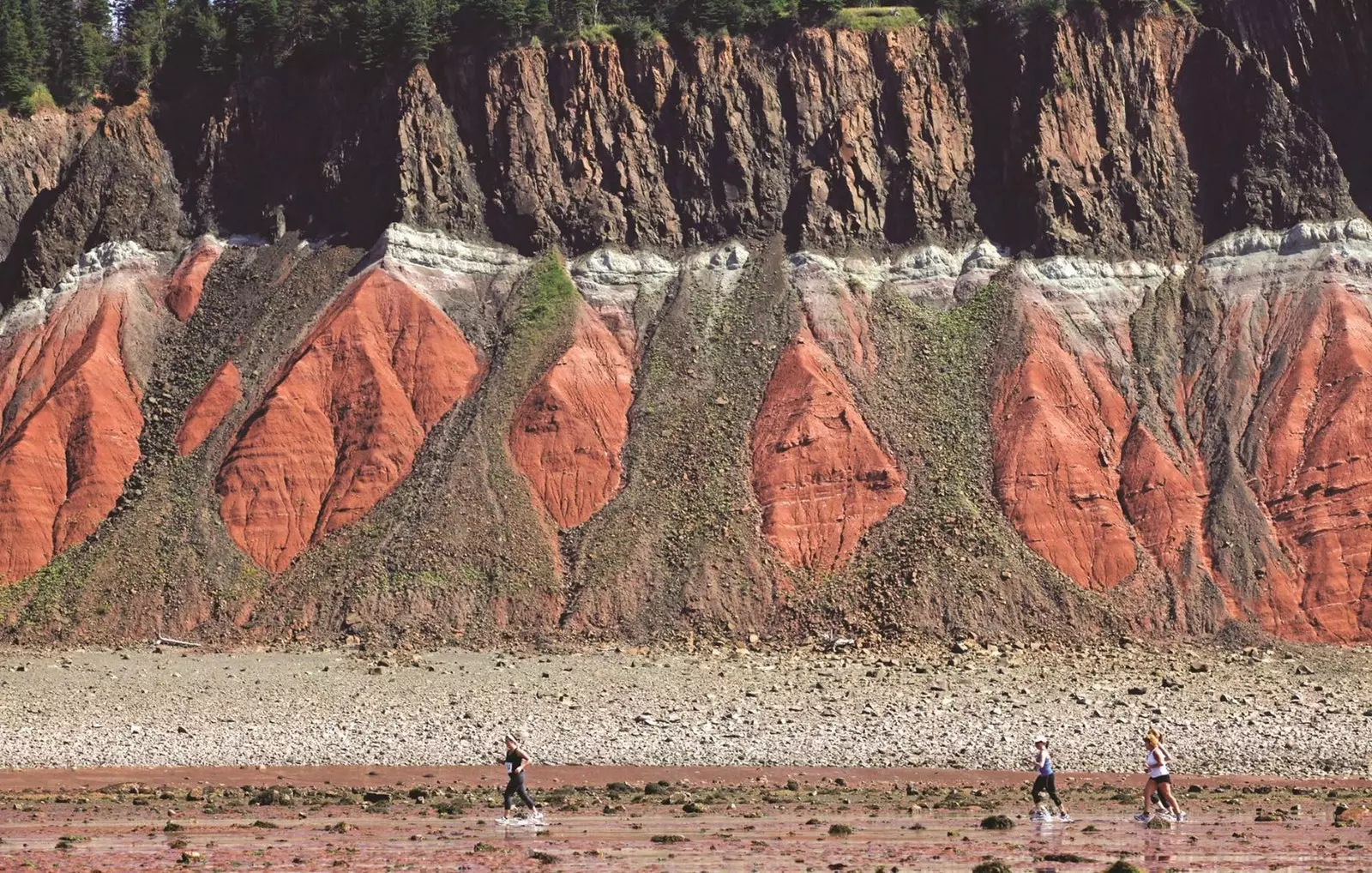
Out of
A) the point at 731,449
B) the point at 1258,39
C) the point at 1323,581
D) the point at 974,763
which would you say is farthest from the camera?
the point at 1258,39

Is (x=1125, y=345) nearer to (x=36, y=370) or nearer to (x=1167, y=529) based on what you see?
(x=1167, y=529)

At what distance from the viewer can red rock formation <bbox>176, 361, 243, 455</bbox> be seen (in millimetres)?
70438

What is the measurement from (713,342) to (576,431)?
8.08 metres

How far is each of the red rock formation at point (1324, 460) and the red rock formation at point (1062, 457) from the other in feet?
18.5

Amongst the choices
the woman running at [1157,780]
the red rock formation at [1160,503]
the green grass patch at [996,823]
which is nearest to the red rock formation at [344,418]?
the red rock formation at [1160,503]

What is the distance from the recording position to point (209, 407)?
71438 mm

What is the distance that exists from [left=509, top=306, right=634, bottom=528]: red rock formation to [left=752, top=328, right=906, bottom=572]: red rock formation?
18.7 ft

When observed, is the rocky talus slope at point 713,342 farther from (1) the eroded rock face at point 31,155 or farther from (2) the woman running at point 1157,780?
(2) the woman running at point 1157,780

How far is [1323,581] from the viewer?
62.3m

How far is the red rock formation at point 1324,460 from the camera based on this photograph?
2440 inches

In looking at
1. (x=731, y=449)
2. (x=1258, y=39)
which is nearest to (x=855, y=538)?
(x=731, y=449)

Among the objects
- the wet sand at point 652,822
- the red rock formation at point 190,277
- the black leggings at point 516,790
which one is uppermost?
the red rock formation at point 190,277

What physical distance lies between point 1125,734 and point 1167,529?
1546 cm

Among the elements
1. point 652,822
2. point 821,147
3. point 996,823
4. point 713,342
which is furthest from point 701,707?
point 821,147
